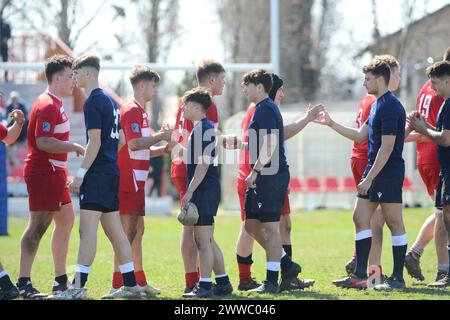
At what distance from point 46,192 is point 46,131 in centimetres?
60

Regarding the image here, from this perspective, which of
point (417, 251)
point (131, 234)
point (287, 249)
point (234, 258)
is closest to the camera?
point (131, 234)

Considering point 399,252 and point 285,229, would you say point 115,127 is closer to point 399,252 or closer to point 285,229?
point 285,229

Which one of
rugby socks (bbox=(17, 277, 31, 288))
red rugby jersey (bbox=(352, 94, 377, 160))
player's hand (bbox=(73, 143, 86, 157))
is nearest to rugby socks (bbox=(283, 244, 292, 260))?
red rugby jersey (bbox=(352, 94, 377, 160))

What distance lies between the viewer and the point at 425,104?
32.5ft

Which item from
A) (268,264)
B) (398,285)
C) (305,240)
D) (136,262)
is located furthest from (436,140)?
(305,240)

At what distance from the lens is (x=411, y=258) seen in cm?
987

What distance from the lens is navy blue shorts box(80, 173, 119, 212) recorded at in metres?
8.12

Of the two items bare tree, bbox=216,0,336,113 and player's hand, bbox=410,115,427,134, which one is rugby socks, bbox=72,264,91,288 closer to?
player's hand, bbox=410,115,427,134

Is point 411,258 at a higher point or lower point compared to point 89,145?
lower

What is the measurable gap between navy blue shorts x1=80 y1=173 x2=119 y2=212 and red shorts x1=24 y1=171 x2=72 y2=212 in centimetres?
53

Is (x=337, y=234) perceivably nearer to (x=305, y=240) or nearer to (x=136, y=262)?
(x=305, y=240)

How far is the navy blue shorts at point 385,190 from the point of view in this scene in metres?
8.78

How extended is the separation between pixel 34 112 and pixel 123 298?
81.4 inches

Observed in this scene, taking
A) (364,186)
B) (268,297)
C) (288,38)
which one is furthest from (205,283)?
(288,38)
